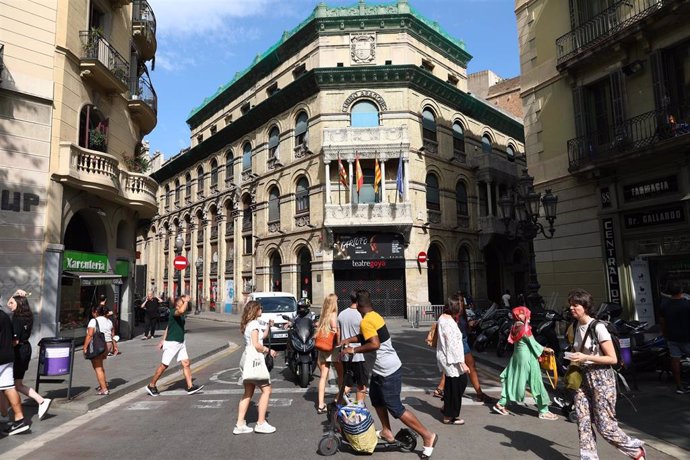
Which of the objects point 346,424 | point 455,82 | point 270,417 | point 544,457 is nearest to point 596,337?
point 544,457

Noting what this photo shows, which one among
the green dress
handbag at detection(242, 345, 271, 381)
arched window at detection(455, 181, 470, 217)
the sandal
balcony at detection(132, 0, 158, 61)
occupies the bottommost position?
the sandal

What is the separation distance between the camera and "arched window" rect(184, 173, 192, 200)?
40.6 meters

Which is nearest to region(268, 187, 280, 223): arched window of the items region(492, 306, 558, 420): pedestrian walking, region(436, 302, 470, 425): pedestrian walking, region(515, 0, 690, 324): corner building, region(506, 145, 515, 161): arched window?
region(515, 0, 690, 324): corner building

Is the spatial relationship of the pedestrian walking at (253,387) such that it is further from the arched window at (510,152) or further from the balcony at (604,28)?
the arched window at (510,152)

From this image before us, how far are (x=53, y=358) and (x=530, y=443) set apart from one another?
7119mm

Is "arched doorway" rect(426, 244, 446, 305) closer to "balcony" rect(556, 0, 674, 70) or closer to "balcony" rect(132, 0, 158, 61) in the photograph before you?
"balcony" rect(556, 0, 674, 70)

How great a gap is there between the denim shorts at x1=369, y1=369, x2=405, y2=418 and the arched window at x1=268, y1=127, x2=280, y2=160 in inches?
1004

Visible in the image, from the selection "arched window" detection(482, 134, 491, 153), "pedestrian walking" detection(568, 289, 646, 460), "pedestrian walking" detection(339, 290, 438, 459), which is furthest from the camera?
"arched window" detection(482, 134, 491, 153)

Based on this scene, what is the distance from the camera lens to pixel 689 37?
11.8 metres

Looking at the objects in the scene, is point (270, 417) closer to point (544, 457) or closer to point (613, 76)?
point (544, 457)

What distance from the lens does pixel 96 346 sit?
7.64m

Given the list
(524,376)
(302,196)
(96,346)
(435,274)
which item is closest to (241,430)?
(96,346)

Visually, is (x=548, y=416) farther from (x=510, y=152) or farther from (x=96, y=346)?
(x=510, y=152)

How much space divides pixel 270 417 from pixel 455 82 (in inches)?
1104
